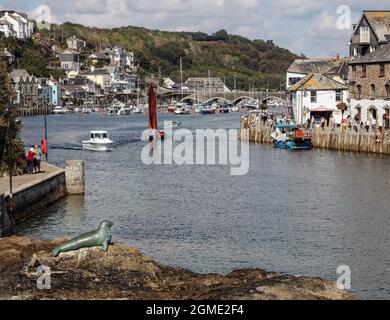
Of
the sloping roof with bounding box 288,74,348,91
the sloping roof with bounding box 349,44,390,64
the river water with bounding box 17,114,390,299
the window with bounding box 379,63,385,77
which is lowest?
the river water with bounding box 17,114,390,299

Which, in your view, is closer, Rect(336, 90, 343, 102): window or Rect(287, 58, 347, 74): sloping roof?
Rect(336, 90, 343, 102): window

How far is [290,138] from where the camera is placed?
82.1 metres

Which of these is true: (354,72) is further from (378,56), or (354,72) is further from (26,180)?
(26,180)

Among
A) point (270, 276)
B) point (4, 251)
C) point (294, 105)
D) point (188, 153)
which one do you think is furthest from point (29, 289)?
point (294, 105)

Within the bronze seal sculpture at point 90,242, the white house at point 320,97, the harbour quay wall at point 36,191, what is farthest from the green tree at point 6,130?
the white house at point 320,97

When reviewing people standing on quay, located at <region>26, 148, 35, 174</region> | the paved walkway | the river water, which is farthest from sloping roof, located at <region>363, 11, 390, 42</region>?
people standing on quay, located at <region>26, 148, 35, 174</region>

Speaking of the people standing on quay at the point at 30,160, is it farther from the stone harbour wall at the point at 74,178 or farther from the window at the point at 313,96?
the window at the point at 313,96

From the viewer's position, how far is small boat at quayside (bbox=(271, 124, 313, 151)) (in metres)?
78.8

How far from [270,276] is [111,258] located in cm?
476

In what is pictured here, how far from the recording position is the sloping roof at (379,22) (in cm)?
8794

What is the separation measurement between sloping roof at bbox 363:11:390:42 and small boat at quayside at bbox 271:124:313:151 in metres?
15.1

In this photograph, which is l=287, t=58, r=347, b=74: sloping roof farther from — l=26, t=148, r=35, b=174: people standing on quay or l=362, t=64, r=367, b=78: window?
l=26, t=148, r=35, b=174: people standing on quay

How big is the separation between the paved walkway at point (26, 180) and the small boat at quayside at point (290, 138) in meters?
37.7

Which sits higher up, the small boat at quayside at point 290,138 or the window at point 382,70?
the window at point 382,70
